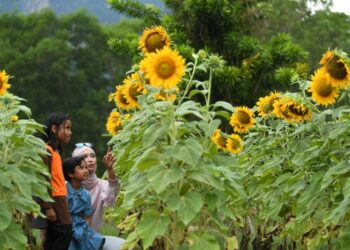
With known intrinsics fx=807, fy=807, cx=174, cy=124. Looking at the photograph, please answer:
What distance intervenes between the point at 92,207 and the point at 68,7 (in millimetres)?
149259

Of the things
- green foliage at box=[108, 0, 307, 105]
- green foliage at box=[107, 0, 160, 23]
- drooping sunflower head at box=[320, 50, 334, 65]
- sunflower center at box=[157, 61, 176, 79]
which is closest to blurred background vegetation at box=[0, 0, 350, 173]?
green foliage at box=[107, 0, 160, 23]

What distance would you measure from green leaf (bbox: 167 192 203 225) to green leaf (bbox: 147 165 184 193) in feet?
0.28

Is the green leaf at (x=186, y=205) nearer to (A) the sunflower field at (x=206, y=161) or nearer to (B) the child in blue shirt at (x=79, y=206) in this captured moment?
(A) the sunflower field at (x=206, y=161)

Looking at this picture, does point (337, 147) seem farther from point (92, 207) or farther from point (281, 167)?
point (92, 207)

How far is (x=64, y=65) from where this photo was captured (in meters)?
30.7

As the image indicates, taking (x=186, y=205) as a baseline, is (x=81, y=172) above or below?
above

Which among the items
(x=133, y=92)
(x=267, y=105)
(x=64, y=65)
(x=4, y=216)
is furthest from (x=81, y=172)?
(x=64, y=65)

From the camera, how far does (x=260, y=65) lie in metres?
16.8

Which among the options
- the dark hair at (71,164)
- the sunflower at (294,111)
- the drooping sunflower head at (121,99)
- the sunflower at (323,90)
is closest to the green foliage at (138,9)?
the dark hair at (71,164)

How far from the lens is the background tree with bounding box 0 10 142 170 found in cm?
3008

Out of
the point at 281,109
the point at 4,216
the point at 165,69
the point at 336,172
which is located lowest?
the point at 4,216

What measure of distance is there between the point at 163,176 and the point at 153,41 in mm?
1043

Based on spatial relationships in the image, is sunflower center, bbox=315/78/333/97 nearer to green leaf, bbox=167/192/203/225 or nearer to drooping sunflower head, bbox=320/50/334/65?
drooping sunflower head, bbox=320/50/334/65

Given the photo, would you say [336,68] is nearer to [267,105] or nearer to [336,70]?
[336,70]
